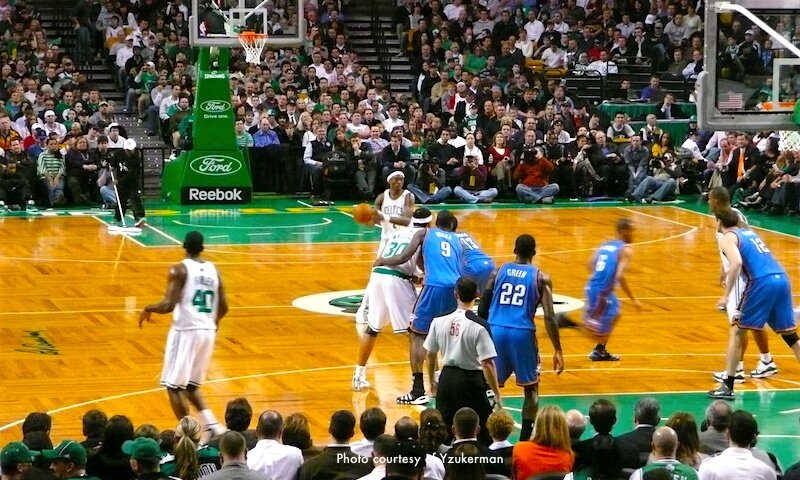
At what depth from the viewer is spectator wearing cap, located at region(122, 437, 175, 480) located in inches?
296

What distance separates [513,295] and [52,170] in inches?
644

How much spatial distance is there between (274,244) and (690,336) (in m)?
8.38

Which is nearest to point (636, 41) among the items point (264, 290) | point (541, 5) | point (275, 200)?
point (541, 5)

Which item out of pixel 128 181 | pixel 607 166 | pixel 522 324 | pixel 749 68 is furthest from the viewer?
pixel 607 166

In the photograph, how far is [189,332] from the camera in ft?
36.8

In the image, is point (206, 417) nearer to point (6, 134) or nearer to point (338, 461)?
point (338, 461)

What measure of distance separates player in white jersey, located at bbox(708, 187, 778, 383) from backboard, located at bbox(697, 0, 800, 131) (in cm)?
105

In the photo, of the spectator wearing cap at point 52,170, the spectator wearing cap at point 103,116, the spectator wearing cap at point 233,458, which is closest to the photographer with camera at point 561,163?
the spectator wearing cap at point 103,116

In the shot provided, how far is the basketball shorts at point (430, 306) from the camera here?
12727 mm

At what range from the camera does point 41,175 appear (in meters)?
26.2

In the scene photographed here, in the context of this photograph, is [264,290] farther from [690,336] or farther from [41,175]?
[41,175]

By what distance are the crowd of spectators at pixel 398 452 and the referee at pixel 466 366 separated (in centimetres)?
177

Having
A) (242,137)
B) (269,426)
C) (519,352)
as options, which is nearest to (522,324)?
(519,352)

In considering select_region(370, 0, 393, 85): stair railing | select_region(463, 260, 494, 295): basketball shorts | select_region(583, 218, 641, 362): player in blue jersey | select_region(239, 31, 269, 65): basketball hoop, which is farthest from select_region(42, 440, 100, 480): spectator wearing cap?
select_region(370, 0, 393, 85): stair railing
